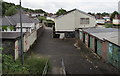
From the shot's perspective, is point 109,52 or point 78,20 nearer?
point 109,52

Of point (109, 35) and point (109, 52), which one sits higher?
point (109, 35)

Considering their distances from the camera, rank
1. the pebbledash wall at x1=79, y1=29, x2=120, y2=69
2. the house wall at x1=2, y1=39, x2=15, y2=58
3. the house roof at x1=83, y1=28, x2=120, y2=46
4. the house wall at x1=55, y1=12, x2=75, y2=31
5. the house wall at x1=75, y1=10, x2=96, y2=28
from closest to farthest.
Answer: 1. the pebbledash wall at x1=79, y1=29, x2=120, y2=69
2. the house wall at x1=2, y1=39, x2=15, y2=58
3. the house roof at x1=83, y1=28, x2=120, y2=46
4. the house wall at x1=55, y1=12, x2=75, y2=31
5. the house wall at x1=75, y1=10, x2=96, y2=28

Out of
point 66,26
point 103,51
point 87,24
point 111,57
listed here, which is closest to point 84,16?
point 87,24

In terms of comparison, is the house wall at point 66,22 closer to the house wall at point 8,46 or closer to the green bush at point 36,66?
the green bush at point 36,66

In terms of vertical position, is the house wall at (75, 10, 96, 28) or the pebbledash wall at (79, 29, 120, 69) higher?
the house wall at (75, 10, 96, 28)

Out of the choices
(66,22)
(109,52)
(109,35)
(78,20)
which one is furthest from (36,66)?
(78,20)

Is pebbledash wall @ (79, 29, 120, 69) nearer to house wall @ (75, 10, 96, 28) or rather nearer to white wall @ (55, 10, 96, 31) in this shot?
white wall @ (55, 10, 96, 31)

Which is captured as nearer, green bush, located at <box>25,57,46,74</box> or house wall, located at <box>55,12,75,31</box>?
green bush, located at <box>25,57,46,74</box>

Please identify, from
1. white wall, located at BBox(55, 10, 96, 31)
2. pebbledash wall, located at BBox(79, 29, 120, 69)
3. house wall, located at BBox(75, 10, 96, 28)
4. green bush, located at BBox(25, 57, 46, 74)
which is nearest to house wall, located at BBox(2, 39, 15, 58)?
green bush, located at BBox(25, 57, 46, 74)

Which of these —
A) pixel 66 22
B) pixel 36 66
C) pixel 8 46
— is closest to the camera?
pixel 36 66

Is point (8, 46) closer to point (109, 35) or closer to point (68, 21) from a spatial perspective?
point (109, 35)

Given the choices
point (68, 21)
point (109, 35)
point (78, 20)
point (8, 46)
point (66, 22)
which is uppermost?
point (78, 20)

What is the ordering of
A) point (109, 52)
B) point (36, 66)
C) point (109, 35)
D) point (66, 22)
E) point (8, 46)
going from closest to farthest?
point (36, 66), point (8, 46), point (109, 52), point (109, 35), point (66, 22)

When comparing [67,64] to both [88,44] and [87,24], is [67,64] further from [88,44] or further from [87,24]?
[87,24]
